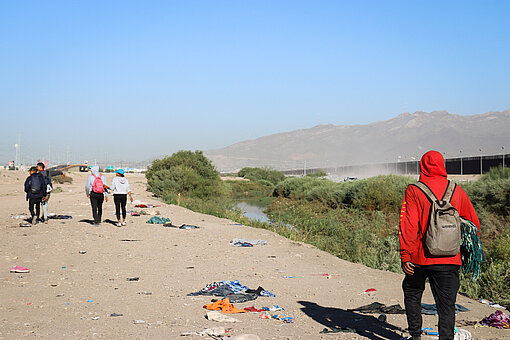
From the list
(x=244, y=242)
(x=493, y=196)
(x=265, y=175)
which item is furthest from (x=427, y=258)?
(x=265, y=175)

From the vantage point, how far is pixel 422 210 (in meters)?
5.27

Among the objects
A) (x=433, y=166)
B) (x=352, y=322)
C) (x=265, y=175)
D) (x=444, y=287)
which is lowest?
(x=265, y=175)

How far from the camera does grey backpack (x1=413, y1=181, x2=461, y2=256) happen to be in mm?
5078

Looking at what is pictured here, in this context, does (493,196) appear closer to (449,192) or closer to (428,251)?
(449,192)

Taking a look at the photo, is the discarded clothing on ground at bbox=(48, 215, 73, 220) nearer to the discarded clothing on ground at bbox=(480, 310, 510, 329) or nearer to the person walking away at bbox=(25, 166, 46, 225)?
the person walking away at bbox=(25, 166, 46, 225)

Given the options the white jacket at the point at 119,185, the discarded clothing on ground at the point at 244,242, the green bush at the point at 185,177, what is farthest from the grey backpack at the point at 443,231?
the green bush at the point at 185,177

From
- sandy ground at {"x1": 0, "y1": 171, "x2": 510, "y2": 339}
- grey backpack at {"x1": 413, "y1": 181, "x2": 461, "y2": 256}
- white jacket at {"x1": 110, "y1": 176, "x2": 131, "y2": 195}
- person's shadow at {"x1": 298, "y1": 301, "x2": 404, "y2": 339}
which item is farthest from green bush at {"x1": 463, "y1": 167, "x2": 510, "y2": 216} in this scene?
grey backpack at {"x1": 413, "y1": 181, "x2": 461, "y2": 256}

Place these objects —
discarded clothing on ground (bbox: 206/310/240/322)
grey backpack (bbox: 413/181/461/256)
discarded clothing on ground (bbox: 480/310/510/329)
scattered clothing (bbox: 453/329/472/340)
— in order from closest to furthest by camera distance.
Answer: grey backpack (bbox: 413/181/461/256) → scattered clothing (bbox: 453/329/472/340) → discarded clothing on ground (bbox: 206/310/240/322) → discarded clothing on ground (bbox: 480/310/510/329)

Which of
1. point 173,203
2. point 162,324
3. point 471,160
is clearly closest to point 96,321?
point 162,324

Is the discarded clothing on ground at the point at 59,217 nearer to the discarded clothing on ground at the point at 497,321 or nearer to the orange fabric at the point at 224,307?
the orange fabric at the point at 224,307

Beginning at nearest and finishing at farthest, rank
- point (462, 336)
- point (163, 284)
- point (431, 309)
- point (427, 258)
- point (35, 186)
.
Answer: point (427, 258) → point (462, 336) → point (431, 309) → point (163, 284) → point (35, 186)

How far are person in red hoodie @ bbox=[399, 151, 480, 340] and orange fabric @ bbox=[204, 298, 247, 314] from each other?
2.83 meters

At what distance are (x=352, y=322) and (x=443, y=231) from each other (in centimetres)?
267

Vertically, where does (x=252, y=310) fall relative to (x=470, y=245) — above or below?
below
